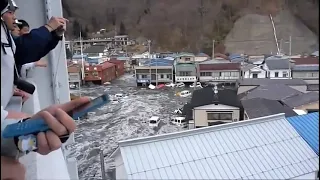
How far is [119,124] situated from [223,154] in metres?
2.70

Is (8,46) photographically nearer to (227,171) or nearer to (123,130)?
(227,171)

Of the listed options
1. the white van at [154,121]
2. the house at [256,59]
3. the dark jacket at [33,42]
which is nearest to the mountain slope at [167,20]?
the house at [256,59]

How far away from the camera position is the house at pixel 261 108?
2.70 meters

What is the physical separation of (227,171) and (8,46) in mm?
748

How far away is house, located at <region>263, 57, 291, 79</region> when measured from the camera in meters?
5.05

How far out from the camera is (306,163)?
3.15 ft

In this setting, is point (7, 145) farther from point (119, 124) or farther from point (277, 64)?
point (277, 64)

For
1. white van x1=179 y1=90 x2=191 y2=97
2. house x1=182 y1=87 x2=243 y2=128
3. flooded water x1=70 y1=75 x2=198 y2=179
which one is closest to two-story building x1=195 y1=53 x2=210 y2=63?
flooded water x1=70 y1=75 x2=198 y2=179

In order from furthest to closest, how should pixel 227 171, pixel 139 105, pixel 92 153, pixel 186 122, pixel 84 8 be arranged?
1. pixel 84 8
2. pixel 139 105
3. pixel 186 122
4. pixel 92 153
5. pixel 227 171

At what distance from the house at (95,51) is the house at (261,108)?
16.8ft

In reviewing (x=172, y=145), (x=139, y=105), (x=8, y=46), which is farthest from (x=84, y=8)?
(x=8, y=46)

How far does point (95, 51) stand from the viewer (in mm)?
7984

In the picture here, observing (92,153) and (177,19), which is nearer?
(92,153)

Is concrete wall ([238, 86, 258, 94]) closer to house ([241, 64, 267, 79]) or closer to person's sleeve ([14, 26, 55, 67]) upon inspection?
house ([241, 64, 267, 79])
